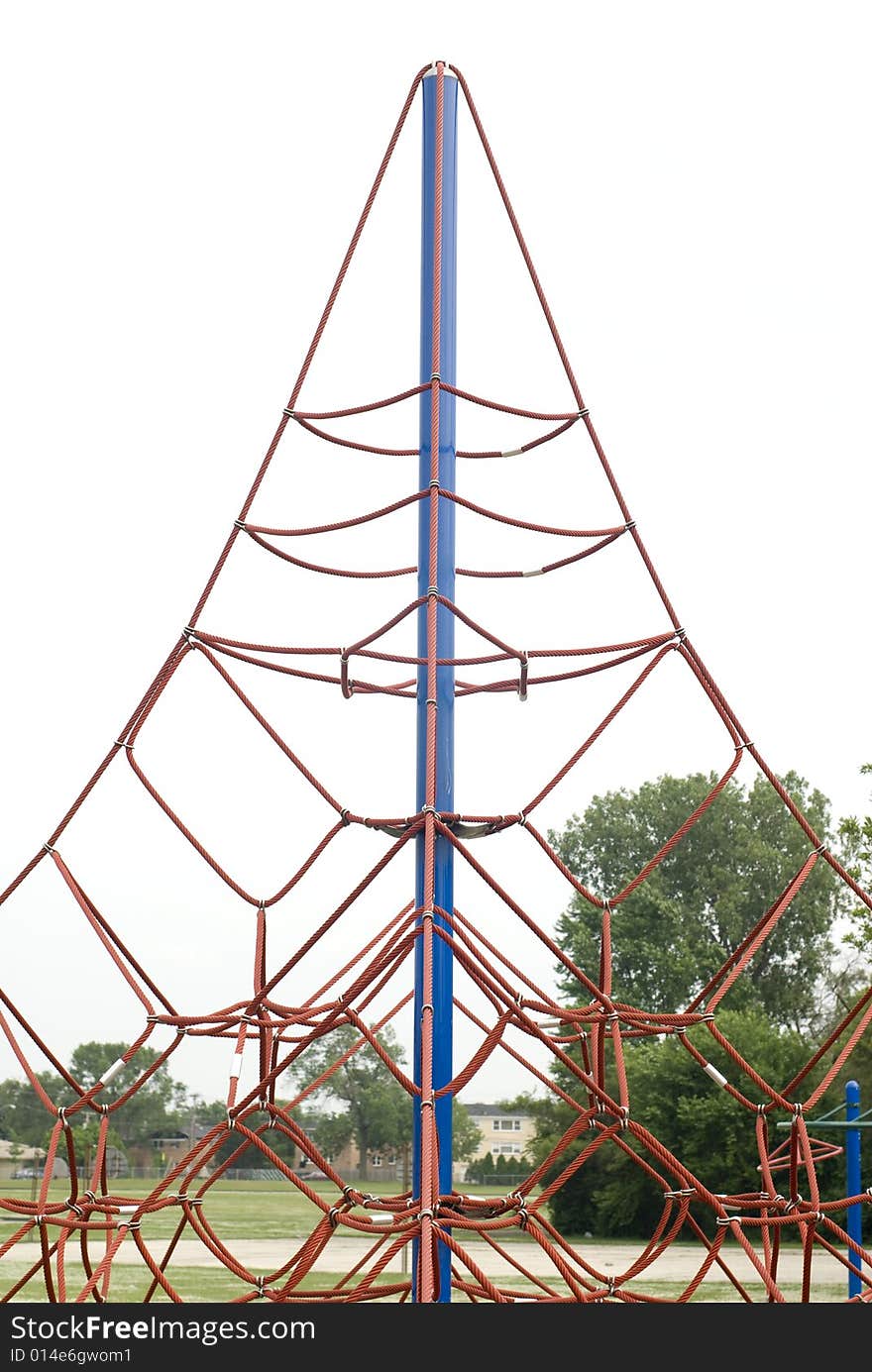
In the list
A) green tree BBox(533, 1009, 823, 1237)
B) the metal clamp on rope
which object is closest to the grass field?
green tree BBox(533, 1009, 823, 1237)

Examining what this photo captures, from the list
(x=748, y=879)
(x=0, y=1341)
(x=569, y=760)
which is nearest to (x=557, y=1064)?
(x=748, y=879)

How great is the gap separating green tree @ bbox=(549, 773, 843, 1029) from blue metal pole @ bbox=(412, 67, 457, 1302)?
53.9 ft

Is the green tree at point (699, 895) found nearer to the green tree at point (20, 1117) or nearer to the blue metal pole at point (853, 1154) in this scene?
the green tree at point (20, 1117)

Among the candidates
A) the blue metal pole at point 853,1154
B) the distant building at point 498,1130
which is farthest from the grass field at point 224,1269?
the distant building at point 498,1130

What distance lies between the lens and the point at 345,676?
4.38 meters

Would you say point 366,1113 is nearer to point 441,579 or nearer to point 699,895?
point 699,895

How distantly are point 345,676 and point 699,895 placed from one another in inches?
720

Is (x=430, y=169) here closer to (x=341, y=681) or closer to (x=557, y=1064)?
(x=341, y=681)

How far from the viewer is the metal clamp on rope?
432 cm

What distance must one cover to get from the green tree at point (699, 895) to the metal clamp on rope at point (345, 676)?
16.4 m

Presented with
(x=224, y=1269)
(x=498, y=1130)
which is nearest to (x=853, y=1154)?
(x=224, y=1269)

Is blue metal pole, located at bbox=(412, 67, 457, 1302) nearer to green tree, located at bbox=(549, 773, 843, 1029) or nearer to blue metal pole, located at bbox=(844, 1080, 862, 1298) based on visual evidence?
blue metal pole, located at bbox=(844, 1080, 862, 1298)

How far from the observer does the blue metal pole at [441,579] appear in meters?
4.02

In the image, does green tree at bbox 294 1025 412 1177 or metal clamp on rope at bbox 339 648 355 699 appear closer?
metal clamp on rope at bbox 339 648 355 699
